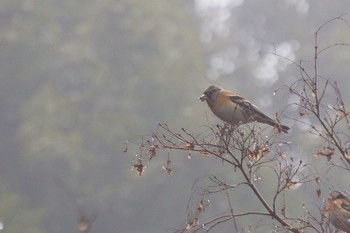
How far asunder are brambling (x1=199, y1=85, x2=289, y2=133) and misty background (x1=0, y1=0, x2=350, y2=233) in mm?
11144

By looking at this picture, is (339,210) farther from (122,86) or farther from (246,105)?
(122,86)

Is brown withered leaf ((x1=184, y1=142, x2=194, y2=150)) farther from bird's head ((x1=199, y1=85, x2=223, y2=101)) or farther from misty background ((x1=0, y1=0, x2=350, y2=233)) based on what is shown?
misty background ((x1=0, y1=0, x2=350, y2=233))

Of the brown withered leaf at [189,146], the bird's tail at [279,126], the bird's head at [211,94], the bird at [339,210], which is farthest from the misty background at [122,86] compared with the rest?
the brown withered leaf at [189,146]

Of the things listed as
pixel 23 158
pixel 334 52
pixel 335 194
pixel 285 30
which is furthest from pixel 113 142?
pixel 335 194

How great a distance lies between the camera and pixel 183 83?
26859mm

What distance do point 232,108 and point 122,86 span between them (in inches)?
892

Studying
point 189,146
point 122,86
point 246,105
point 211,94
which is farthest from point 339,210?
point 122,86

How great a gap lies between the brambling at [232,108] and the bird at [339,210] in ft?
2.90

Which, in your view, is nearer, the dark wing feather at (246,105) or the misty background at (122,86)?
the dark wing feather at (246,105)

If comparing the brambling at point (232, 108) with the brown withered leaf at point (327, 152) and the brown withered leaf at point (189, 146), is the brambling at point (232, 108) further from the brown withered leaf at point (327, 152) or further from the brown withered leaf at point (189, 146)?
the brown withered leaf at point (189, 146)

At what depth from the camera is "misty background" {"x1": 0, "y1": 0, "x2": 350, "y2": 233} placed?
19641mm

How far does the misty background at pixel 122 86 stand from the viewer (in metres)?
19.6

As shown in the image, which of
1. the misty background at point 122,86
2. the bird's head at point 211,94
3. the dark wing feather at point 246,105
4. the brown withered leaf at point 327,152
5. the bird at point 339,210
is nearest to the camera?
the brown withered leaf at point 327,152

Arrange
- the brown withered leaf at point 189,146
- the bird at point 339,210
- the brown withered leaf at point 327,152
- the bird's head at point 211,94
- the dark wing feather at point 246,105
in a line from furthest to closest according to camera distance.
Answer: the bird's head at point 211,94
the dark wing feather at point 246,105
the bird at point 339,210
the brown withered leaf at point 327,152
the brown withered leaf at point 189,146
